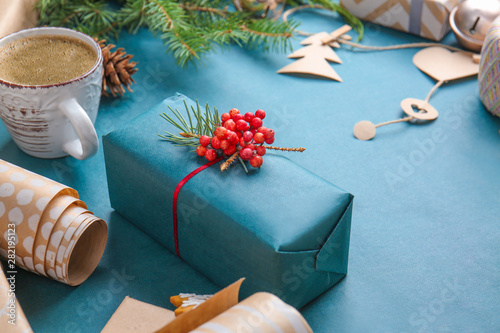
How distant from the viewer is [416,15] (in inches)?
50.2

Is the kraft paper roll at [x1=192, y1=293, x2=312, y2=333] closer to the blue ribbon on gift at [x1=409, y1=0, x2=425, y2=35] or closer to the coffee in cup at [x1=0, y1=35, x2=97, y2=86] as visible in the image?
the coffee in cup at [x1=0, y1=35, x2=97, y2=86]

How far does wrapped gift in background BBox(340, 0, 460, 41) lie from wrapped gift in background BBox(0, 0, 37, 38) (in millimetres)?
728

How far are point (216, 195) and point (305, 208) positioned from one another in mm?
116

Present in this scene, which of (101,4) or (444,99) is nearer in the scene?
(444,99)

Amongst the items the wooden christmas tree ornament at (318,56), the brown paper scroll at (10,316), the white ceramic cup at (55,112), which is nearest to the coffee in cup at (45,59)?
the white ceramic cup at (55,112)

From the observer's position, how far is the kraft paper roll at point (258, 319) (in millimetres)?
574

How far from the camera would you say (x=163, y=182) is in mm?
754

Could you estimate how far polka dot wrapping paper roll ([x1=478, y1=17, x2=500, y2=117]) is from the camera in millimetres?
1023

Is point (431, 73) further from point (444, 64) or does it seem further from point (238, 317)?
point (238, 317)

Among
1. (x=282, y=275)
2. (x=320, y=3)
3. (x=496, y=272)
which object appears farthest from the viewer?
(x=320, y=3)

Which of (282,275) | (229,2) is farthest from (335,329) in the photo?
(229,2)

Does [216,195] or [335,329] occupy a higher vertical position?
[216,195]

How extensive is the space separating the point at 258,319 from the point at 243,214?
0.50 ft

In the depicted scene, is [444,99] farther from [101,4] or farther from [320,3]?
[101,4]
